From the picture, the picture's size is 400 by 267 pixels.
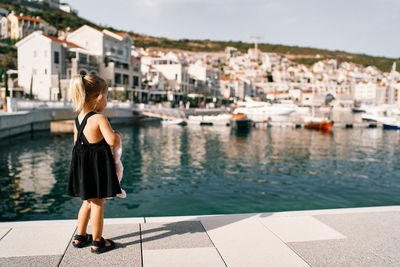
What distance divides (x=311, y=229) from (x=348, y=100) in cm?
18078

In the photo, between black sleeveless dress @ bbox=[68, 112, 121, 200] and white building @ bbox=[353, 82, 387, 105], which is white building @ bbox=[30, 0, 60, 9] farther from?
black sleeveless dress @ bbox=[68, 112, 121, 200]

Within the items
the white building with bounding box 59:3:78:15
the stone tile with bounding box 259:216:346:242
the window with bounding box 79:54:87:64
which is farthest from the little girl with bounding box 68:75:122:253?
the white building with bounding box 59:3:78:15

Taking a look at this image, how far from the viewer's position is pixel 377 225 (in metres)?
4.84

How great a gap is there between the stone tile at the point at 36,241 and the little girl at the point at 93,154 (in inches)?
10.4

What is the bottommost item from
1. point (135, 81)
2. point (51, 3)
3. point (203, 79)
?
point (135, 81)

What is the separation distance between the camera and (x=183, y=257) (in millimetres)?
3779

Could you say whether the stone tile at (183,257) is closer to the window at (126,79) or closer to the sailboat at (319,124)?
the sailboat at (319,124)

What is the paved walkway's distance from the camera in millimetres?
3693

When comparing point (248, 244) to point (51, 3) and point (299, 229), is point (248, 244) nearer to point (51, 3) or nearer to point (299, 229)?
point (299, 229)

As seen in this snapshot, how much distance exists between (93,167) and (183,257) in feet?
4.82

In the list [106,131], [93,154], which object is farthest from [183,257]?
[106,131]

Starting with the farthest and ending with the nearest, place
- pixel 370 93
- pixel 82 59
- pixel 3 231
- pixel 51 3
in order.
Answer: pixel 370 93 < pixel 51 3 < pixel 82 59 < pixel 3 231

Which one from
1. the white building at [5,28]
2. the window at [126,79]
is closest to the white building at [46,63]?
→ the window at [126,79]

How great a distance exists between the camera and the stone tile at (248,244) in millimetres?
3709
